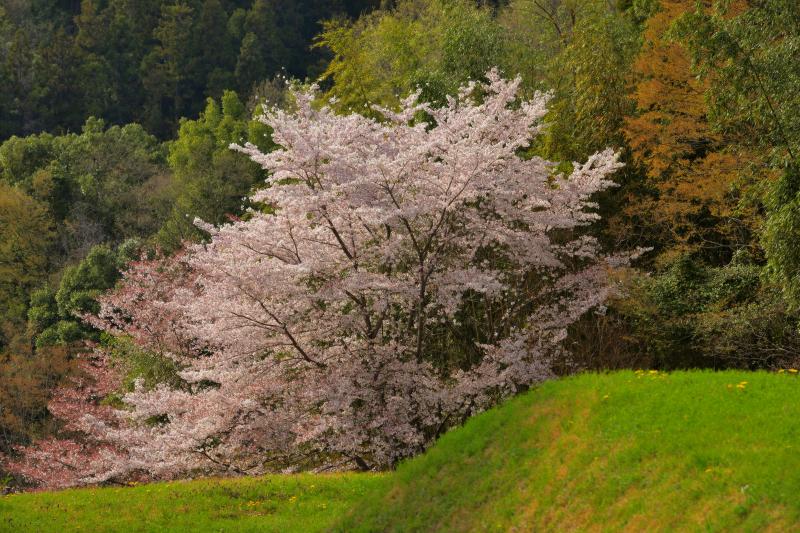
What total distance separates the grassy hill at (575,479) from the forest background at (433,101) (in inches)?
246

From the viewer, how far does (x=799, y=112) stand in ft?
58.4

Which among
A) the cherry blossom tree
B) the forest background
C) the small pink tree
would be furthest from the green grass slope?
the small pink tree

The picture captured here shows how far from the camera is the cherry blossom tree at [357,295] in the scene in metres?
19.5

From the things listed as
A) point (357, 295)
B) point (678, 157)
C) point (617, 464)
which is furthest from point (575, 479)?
point (678, 157)

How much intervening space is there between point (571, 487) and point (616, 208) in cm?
1817

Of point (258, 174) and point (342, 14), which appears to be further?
point (342, 14)

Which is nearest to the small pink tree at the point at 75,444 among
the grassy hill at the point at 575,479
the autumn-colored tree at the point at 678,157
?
the grassy hill at the point at 575,479

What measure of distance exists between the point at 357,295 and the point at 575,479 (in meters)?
9.03

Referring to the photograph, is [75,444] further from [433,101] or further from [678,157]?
[678,157]

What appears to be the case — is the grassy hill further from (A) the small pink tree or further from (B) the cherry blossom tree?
(A) the small pink tree

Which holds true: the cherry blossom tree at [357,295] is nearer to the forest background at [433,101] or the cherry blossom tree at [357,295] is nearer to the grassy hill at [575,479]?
the forest background at [433,101]

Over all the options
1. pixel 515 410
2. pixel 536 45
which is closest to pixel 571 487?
pixel 515 410

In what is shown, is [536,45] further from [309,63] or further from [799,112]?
[309,63]

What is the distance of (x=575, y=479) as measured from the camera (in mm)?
11664
